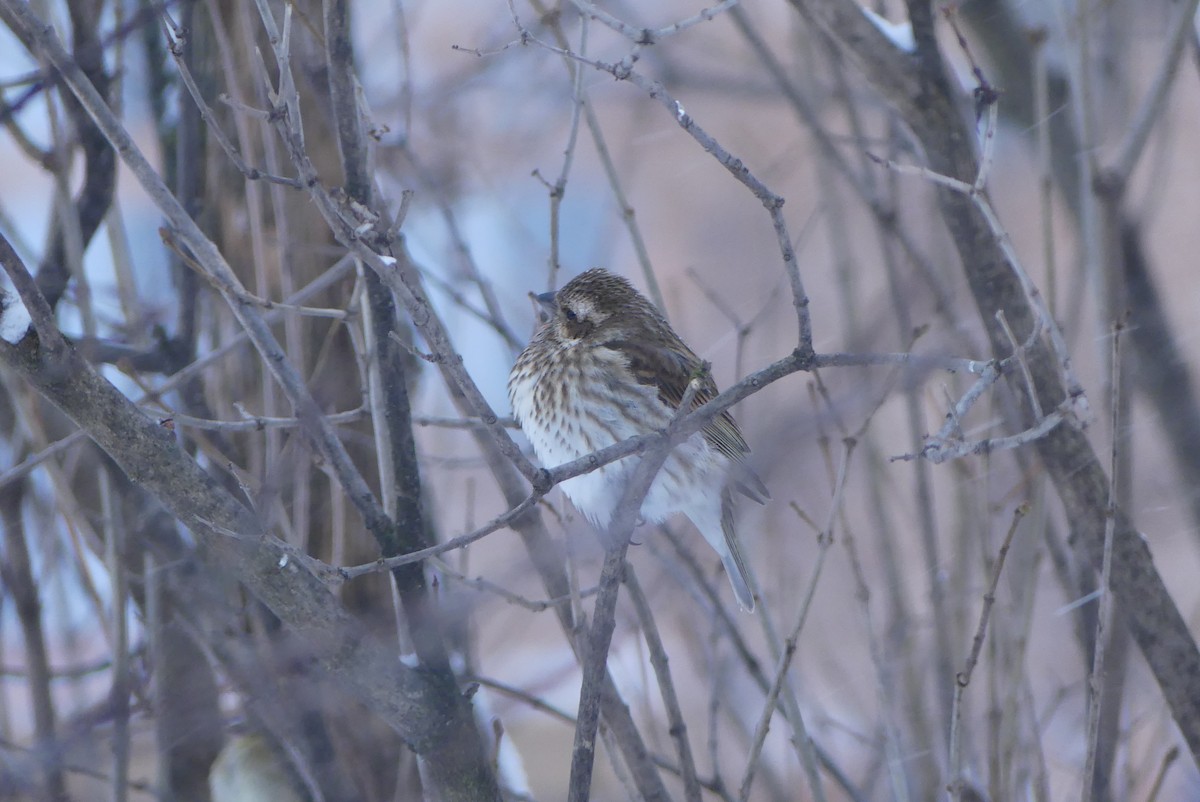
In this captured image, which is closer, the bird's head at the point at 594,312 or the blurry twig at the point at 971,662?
the blurry twig at the point at 971,662

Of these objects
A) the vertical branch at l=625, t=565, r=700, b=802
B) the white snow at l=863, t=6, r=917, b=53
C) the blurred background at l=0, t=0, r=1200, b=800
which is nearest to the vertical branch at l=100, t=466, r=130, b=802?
the blurred background at l=0, t=0, r=1200, b=800

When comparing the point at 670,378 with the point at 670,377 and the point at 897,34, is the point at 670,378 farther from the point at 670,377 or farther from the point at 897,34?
the point at 897,34

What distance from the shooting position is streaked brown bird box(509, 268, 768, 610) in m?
3.62

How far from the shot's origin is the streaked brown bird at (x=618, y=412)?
3619mm

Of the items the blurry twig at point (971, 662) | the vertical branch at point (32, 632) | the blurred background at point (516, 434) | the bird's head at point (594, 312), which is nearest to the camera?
the blurry twig at point (971, 662)

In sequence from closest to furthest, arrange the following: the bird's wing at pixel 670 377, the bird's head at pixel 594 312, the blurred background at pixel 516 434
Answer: the blurred background at pixel 516 434 → the bird's wing at pixel 670 377 → the bird's head at pixel 594 312

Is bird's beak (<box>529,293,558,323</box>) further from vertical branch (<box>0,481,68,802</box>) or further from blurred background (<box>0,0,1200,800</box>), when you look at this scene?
vertical branch (<box>0,481,68,802</box>)

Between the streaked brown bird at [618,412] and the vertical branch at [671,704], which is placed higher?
the streaked brown bird at [618,412]

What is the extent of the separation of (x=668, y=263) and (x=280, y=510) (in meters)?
8.84

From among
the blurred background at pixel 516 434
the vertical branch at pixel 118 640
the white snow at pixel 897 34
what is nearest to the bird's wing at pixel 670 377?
the blurred background at pixel 516 434

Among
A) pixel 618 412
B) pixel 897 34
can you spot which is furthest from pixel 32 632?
pixel 897 34

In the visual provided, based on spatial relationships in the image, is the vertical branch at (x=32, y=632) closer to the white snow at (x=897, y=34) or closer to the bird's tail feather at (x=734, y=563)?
the bird's tail feather at (x=734, y=563)

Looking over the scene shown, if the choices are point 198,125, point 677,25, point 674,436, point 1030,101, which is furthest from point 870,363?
point 1030,101

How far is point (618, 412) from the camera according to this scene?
363cm
